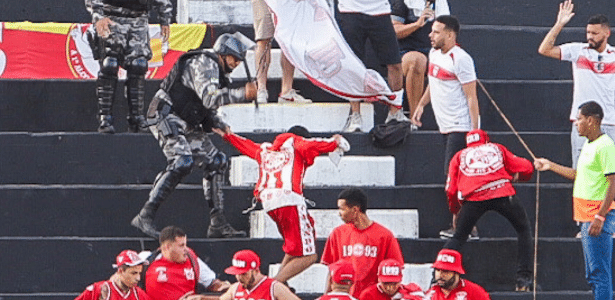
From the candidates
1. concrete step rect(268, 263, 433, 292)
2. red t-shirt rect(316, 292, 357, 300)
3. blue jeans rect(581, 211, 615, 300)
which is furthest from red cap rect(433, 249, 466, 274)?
concrete step rect(268, 263, 433, 292)

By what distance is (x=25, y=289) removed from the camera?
1329 centimetres

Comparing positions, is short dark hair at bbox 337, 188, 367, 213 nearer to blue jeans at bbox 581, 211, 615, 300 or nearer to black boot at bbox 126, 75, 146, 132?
blue jeans at bbox 581, 211, 615, 300

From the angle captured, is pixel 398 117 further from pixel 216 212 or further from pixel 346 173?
pixel 216 212

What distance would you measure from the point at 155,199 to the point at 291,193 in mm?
1258

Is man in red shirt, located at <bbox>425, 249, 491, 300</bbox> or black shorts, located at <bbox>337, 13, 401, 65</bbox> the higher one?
black shorts, located at <bbox>337, 13, 401, 65</bbox>

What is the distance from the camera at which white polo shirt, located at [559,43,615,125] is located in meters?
14.0

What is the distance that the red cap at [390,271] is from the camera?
1114 cm

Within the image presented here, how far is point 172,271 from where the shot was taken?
1197cm

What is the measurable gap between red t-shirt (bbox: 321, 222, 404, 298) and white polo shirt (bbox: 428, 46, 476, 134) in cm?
219

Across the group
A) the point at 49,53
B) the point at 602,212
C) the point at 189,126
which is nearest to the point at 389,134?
the point at 189,126

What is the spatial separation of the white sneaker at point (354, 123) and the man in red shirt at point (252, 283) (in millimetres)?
3906

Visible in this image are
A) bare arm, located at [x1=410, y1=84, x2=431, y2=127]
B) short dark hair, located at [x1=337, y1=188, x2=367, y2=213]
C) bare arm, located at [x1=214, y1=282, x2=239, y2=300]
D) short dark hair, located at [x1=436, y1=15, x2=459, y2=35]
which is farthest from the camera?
bare arm, located at [x1=410, y1=84, x2=431, y2=127]

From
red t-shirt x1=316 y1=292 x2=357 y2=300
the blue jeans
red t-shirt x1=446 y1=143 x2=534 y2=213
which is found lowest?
the blue jeans

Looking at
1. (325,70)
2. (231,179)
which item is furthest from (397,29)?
(231,179)
